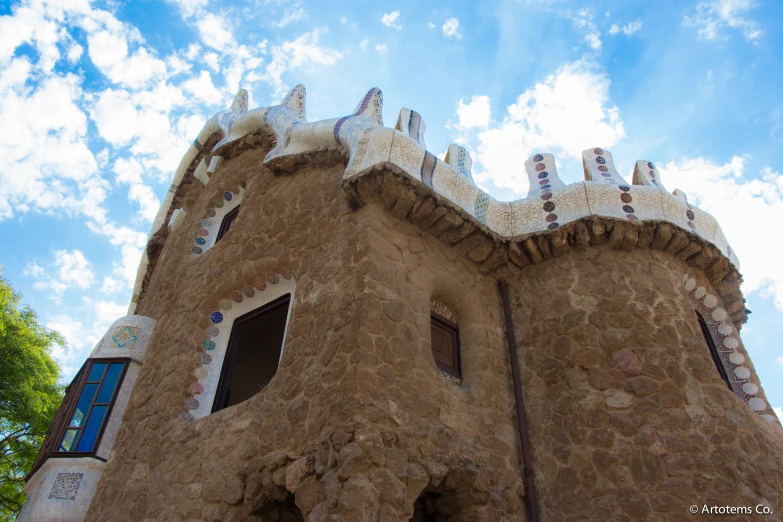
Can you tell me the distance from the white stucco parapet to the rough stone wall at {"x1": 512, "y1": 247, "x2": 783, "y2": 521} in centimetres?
48

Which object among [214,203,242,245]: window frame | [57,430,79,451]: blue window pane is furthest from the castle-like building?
[214,203,242,245]: window frame

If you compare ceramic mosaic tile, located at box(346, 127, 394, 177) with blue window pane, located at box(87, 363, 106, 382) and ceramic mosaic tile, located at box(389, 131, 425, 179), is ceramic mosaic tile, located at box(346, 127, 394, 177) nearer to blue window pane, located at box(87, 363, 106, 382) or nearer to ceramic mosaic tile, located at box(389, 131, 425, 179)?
ceramic mosaic tile, located at box(389, 131, 425, 179)

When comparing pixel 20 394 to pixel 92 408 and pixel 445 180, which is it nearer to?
pixel 92 408

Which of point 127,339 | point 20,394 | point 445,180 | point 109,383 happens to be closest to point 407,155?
point 445,180

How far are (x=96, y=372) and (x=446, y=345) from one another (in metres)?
3.94

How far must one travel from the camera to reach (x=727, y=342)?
6.12 m

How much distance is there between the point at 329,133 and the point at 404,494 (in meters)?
4.15

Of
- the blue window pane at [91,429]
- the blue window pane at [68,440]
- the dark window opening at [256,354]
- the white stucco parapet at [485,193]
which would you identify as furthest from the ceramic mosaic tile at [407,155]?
the blue window pane at [68,440]

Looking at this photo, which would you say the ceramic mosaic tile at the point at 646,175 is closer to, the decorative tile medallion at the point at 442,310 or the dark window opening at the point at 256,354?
the decorative tile medallion at the point at 442,310

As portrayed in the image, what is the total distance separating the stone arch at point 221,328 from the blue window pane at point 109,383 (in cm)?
122

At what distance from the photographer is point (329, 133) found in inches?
267

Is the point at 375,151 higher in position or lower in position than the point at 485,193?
lower

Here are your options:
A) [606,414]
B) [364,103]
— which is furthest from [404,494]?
[364,103]

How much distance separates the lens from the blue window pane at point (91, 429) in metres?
6.11
